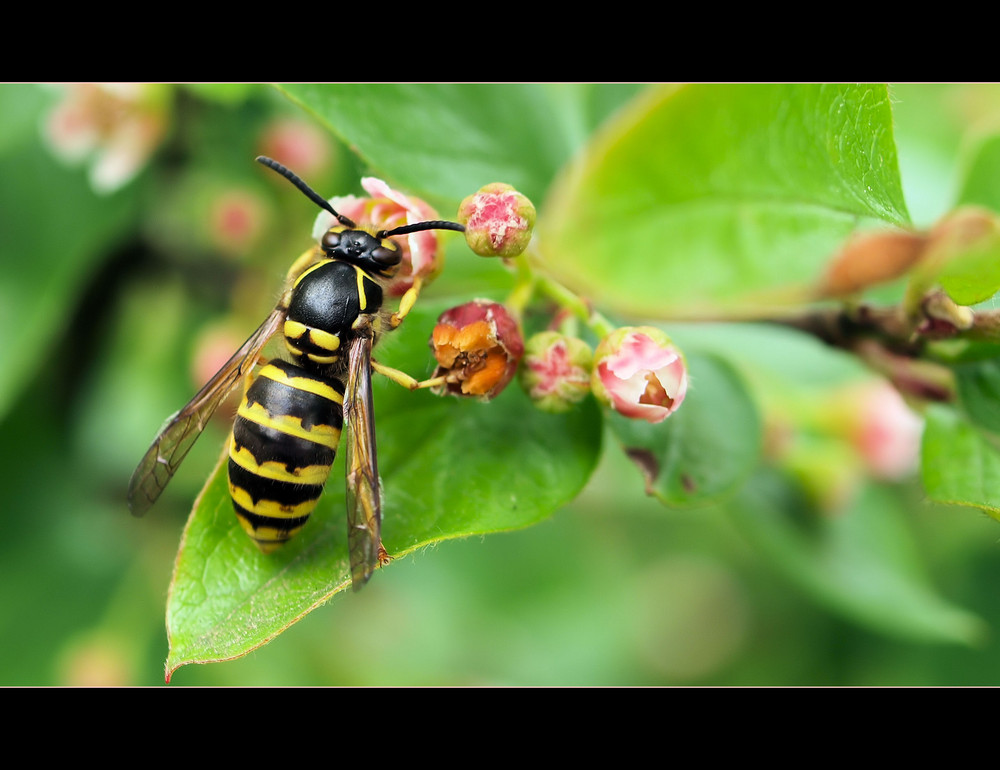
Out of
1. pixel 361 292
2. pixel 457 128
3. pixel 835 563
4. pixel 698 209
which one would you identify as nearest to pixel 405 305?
pixel 361 292

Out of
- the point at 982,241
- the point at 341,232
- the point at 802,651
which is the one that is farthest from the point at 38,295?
the point at 802,651

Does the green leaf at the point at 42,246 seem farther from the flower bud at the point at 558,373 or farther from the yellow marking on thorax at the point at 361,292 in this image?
the flower bud at the point at 558,373

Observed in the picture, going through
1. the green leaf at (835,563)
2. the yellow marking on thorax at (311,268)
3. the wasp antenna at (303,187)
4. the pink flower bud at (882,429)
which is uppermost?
the wasp antenna at (303,187)

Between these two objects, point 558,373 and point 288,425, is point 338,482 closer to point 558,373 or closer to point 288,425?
point 288,425

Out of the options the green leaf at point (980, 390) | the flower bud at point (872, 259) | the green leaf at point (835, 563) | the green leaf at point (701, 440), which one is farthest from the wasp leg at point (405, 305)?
the green leaf at point (835, 563)

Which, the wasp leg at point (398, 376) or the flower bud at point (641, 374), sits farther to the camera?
the wasp leg at point (398, 376)

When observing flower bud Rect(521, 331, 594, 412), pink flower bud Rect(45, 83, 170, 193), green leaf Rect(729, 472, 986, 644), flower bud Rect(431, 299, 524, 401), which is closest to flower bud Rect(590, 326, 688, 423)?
flower bud Rect(521, 331, 594, 412)
